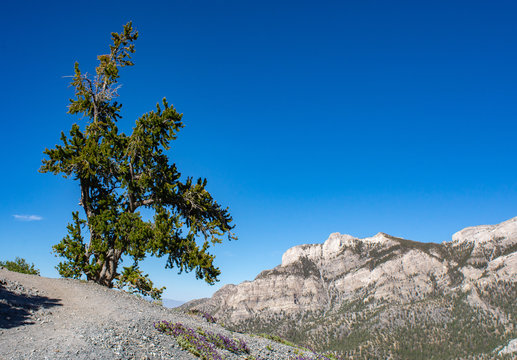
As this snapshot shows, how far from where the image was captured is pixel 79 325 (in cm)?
1199

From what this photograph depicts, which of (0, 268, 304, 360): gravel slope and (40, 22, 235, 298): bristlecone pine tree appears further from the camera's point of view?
(40, 22, 235, 298): bristlecone pine tree

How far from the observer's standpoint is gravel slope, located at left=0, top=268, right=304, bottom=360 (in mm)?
9891

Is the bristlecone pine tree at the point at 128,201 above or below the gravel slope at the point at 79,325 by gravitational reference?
above

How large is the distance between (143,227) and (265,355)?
1005cm

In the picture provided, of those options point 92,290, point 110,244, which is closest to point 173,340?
point 92,290

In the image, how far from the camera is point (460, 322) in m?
169

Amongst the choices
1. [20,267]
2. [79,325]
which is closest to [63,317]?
[79,325]

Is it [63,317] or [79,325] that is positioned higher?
[63,317]

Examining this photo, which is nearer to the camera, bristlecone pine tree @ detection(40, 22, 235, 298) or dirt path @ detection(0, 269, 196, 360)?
dirt path @ detection(0, 269, 196, 360)

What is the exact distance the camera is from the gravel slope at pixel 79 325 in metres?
9.89

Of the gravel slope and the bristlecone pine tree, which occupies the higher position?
the bristlecone pine tree

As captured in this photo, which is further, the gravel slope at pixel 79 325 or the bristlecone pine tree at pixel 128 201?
the bristlecone pine tree at pixel 128 201

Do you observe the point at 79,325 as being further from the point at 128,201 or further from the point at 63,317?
the point at 128,201

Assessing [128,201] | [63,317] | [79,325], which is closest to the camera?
[79,325]
